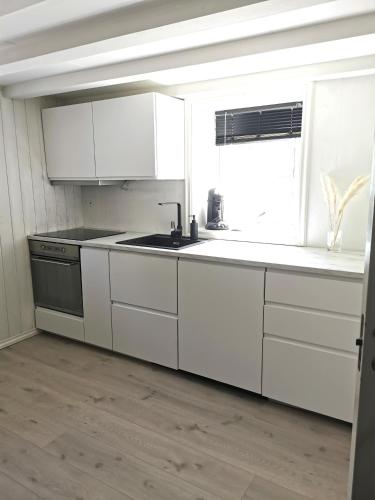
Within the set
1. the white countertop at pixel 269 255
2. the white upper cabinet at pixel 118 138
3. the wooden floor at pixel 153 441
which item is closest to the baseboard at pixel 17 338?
the wooden floor at pixel 153 441

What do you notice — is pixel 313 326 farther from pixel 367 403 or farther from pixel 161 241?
pixel 161 241

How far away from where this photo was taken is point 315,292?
7.10 ft

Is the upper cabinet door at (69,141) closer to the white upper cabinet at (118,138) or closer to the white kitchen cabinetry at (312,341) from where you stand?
the white upper cabinet at (118,138)

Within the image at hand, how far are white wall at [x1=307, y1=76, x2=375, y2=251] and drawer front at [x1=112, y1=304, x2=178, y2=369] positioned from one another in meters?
1.34

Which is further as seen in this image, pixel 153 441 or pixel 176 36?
pixel 153 441

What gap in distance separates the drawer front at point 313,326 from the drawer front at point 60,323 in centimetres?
172

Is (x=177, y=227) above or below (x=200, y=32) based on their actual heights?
below

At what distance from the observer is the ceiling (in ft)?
5.64

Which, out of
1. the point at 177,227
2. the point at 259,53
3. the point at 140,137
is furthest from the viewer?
the point at 177,227

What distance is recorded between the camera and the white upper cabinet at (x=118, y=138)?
2.91m

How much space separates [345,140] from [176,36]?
52.3 inches

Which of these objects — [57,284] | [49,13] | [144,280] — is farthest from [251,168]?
[57,284]

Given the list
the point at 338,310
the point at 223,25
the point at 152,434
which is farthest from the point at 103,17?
the point at 152,434

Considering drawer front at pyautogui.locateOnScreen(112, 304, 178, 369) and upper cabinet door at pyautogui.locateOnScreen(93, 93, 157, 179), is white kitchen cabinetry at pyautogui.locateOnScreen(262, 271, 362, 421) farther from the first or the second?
upper cabinet door at pyautogui.locateOnScreen(93, 93, 157, 179)
